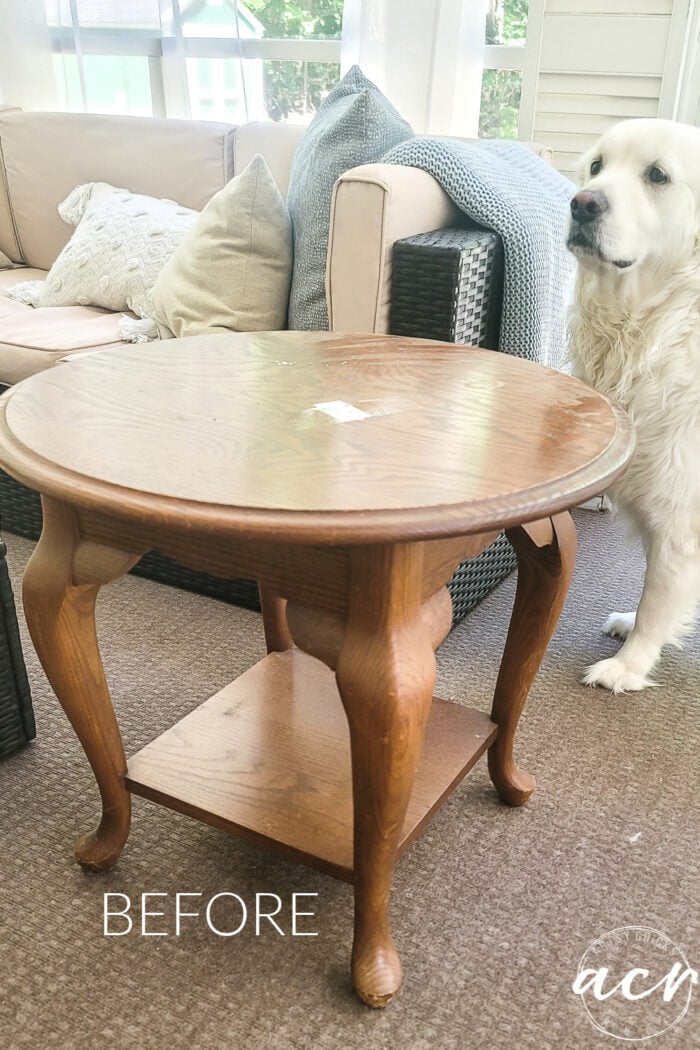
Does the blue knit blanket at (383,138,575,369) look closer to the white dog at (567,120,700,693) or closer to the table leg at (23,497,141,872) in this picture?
the white dog at (567,120,700,693)

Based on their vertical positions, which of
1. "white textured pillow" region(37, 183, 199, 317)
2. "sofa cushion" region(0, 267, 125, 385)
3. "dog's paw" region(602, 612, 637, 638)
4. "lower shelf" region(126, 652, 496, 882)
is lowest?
"dog's paw" region(602, 612, 637, 638)

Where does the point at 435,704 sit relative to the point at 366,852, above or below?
below

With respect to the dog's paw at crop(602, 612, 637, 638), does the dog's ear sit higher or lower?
higher

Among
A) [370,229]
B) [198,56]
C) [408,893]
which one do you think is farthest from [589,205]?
[198,56]

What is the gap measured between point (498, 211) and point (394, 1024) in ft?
4.09

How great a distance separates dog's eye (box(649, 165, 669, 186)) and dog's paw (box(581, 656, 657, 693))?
76 centimetres

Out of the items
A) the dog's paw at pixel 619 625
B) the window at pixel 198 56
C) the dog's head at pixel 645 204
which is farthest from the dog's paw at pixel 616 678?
the window at pixel 198 56

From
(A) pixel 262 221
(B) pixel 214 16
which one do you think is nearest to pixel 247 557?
(A) pixel 262 221

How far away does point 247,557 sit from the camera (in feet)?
2.66

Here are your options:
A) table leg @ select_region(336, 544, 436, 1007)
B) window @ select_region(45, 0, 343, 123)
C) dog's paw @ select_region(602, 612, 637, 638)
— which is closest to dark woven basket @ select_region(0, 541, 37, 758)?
table leg @ select_region(336, 544, 436, 1007)

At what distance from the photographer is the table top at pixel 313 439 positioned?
0.70 meters

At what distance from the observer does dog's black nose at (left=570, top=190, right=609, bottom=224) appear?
1280mm

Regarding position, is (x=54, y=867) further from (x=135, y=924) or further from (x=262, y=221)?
(x=262, y=221)

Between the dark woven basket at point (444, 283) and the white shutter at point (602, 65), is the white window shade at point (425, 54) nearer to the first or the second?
the white shutter at point (602, 65)
